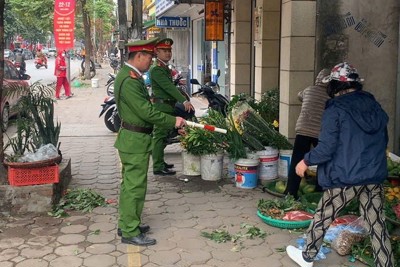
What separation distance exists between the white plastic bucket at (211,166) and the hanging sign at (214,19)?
486cm

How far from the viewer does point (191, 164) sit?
6.77 meters

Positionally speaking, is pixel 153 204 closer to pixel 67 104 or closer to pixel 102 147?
pixel 102 147

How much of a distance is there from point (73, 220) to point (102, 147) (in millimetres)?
4161

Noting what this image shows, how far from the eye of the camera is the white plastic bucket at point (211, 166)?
21.3 feet

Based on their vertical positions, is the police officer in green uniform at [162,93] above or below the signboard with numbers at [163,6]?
below

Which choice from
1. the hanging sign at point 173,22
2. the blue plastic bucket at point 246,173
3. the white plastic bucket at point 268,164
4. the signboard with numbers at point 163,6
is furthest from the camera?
the hanging sign at point 173,22

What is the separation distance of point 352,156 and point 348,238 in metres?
1.09

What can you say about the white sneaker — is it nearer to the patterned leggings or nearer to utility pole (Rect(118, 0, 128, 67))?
the patterned leggings

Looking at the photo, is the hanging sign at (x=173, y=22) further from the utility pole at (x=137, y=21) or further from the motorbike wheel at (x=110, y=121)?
the motorbike wheel at (x=110, y=121)

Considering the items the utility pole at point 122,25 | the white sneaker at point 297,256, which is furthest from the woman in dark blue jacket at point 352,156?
the utility pole at point 122,25

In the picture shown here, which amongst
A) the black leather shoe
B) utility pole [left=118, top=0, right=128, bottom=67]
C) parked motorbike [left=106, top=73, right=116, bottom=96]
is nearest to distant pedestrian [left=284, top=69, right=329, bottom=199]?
the black leather shoe

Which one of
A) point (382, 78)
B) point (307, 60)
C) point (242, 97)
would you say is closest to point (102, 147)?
point (242, 97)

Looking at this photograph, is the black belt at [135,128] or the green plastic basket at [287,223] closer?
the black belt at [135,128]

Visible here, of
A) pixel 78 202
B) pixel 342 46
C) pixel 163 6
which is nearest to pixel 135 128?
pixel 78 202
